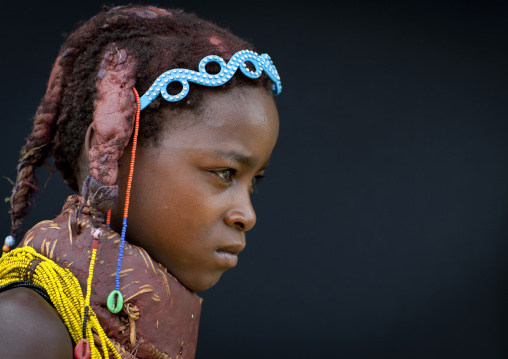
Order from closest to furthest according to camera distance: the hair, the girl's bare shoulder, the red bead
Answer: the girl's bare shoulder, the red bead, the hair

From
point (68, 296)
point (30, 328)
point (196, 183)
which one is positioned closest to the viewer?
point (30, 328)

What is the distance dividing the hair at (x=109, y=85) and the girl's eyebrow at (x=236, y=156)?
0.11 meters

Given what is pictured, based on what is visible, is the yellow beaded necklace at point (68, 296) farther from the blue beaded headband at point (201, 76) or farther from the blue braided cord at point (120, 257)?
the blue beaded headband at point (201, 76)

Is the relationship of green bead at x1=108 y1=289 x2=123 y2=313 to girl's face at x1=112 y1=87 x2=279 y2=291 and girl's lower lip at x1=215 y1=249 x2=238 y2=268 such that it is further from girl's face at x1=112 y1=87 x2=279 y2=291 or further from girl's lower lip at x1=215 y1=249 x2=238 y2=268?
girl's lower lip at x1=215 y1=249 x2=238 y2=268

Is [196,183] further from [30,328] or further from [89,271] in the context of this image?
[30,328]

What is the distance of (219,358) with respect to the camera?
2867 millimetres

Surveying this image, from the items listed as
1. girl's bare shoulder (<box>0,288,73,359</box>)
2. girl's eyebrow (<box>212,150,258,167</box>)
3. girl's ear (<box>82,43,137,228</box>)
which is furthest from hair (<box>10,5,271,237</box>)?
girl's bare shoulder (<box>0,288,73,359</box>)

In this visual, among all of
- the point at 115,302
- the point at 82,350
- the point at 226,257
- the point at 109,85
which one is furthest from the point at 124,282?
the point at 109,85

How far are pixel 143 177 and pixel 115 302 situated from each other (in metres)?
0.26

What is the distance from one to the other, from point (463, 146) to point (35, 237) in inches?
87.0

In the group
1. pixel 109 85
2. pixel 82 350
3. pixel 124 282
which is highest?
pixel 109 85

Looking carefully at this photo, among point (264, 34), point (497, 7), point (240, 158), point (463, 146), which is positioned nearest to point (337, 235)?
point (463, 146)

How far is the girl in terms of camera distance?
4.55ft

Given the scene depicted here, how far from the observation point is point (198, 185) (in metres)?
1.48
